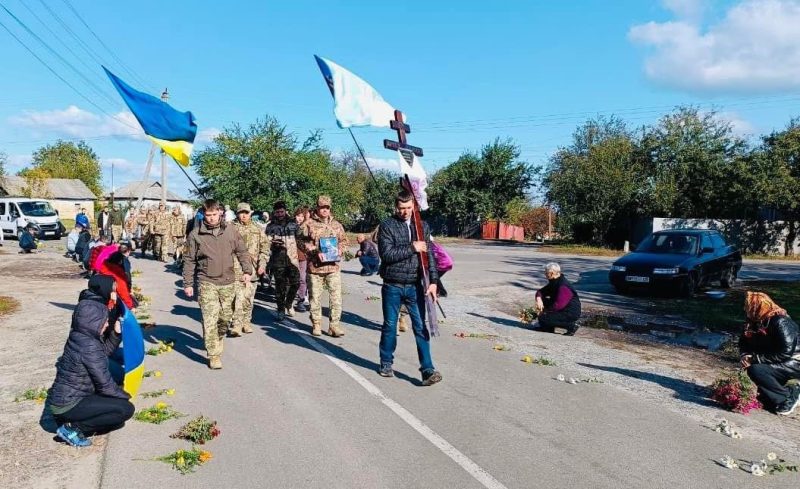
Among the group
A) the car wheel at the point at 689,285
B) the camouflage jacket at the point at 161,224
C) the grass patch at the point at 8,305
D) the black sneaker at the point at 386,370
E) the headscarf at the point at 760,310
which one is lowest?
the grass patch at the point at 8,305

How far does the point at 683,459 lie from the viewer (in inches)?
194

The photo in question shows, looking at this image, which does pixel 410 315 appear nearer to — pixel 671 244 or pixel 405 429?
pixel 405 429

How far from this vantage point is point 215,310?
24.6 feet

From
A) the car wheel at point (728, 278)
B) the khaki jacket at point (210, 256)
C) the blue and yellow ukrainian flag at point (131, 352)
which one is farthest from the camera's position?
the car wheel at point (728, 278)

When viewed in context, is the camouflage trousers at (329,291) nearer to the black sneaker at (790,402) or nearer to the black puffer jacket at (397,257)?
the black puffer jacket at (397,257)

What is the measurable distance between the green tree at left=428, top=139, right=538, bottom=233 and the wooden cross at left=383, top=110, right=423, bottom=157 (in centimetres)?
4592

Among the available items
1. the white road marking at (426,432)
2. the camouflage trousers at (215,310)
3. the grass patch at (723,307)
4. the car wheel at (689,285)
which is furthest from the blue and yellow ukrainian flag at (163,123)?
the car wheel at (689,285)

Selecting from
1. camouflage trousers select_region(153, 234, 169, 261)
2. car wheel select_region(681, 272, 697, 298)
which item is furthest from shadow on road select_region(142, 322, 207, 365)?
camouflage trousers select_region(153, 234, 169, 261)

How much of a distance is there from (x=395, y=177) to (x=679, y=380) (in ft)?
194

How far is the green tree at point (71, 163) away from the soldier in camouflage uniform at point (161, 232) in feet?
271

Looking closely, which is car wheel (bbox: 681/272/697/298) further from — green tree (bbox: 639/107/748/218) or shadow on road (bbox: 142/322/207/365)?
green tree (bbox: 639/107/748/218)

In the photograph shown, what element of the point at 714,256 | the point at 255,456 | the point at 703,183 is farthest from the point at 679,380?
the point at 703,183

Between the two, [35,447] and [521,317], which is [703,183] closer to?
[521,317]

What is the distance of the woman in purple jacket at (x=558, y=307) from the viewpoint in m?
10.3
